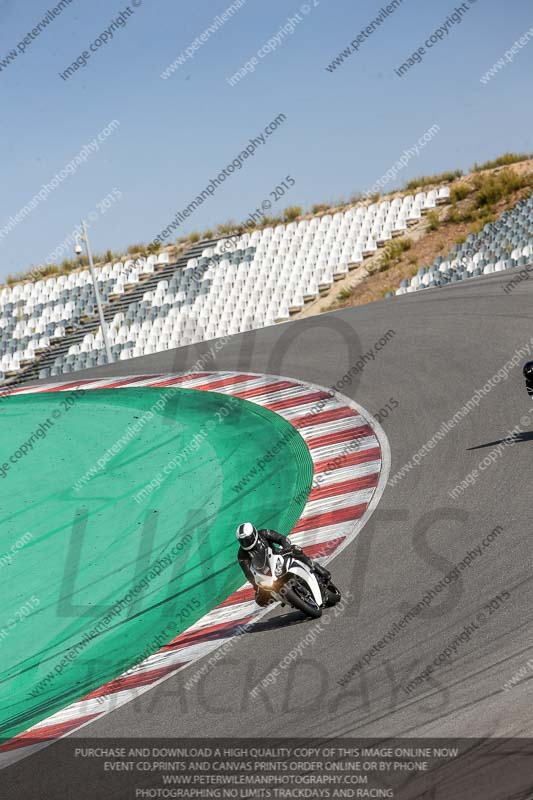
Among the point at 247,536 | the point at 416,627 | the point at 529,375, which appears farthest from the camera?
the point at 529,375

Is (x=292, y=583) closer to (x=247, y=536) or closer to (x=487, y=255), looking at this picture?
(x=247, y=536)

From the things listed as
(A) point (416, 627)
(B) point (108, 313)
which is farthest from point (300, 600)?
(B) point (108, 313)

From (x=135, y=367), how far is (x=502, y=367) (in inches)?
451

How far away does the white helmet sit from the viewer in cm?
851

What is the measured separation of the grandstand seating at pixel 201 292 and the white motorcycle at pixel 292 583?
2102 cm

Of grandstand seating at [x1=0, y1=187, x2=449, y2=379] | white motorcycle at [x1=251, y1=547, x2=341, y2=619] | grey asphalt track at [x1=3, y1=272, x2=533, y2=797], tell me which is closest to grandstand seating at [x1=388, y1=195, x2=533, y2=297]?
grandstand seating at [x1=0, y1=187, x2=449, y2=379]

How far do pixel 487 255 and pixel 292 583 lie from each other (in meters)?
20.3

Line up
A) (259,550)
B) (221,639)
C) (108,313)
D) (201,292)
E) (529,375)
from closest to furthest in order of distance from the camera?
(259,550) < (221,639) < (529,375) < (201,292) < (108,313)

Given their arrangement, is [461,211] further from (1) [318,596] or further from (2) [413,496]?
(1) [318,596]

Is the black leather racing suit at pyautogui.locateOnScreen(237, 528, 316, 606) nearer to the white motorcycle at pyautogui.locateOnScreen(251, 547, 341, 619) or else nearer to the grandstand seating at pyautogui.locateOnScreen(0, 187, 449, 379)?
the white motorcycle at pyautogui.locateOnScreen(251, 547, 341, 619)

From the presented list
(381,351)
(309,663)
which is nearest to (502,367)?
(381,351)

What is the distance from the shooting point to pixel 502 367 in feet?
50.1

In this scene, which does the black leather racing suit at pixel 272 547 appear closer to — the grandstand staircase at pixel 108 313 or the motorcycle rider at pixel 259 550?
the motorcycle rider at pixel 259 550

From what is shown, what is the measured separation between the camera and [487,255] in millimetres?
27000
